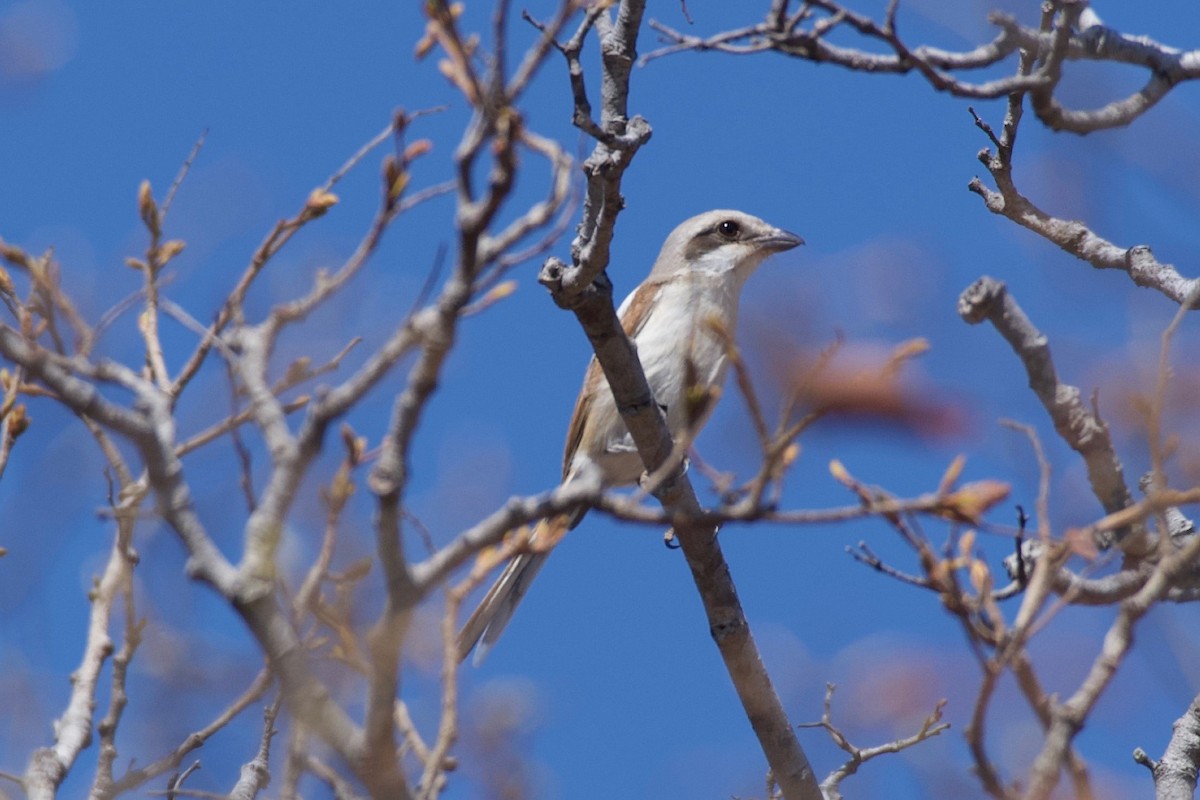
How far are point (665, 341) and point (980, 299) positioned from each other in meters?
3.50

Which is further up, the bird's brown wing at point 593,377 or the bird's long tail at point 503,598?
the bird's brown wing at point 593,377

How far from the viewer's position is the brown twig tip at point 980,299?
11.9 ft

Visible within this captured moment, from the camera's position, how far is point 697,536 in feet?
18.7

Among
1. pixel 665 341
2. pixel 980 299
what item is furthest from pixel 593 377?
pixel 980 299

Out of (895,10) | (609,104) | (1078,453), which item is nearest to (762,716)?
(1078,453)

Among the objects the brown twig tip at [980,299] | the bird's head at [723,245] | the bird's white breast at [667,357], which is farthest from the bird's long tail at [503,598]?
the brown twig tip at [980,299]

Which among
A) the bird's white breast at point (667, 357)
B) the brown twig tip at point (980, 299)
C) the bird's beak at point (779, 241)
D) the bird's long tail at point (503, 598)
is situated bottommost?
the brown twig tip at point (980, 299)

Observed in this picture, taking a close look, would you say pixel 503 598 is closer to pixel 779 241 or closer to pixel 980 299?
pixel 779 241

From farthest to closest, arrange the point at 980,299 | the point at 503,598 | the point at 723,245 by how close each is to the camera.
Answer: the point at 723,245 < the point at 503,598 < the point at 980,299

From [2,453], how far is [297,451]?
2441 millimetres

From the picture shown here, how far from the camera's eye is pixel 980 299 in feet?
12.0

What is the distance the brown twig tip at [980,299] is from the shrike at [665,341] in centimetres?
234

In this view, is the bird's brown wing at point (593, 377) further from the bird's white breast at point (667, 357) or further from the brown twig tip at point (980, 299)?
the brown twig tip at point (980, 299)

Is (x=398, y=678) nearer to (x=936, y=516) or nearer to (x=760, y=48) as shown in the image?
(x=936, y=516)
